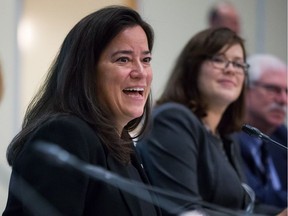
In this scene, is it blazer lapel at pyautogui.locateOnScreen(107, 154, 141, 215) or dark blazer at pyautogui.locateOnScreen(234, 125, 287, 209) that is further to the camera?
dark blazer at pyautogui.locateOnScreen(234, 125, 287, 209)

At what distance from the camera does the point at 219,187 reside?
7.86ft

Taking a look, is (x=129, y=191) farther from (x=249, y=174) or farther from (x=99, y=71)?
(x=249, y=174)

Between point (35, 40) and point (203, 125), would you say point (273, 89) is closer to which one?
point (203, 125)

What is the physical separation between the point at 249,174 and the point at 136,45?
1.28 metres

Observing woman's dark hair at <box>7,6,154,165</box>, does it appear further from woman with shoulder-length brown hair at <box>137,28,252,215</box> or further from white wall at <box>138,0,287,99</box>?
white wall at <box>138,0,287,99</box>

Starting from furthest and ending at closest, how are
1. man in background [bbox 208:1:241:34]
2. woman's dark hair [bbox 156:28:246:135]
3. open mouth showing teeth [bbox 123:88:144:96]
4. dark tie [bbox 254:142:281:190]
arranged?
man in background [bbox 208:1:241:34] → dark tie [bbox 254:142:281:190] → woman's dark hair [bbox 156:28:246:135] → open mouth showing teeth [bbox 123:88:144:96]

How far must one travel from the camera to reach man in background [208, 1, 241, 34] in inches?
158

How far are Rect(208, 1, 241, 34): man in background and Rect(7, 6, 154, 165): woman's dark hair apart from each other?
2220 mm

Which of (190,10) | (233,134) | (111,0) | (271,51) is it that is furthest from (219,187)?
(271,51)

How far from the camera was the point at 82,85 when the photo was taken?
1702mm

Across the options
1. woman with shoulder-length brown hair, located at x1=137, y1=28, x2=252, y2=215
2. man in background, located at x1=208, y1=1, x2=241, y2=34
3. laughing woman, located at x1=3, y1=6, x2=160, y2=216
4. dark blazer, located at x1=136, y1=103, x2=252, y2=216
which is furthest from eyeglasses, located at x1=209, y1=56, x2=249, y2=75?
man in background, located at x1=208, y1=1, x2=241, y2=34

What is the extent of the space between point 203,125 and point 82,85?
904 millimetres

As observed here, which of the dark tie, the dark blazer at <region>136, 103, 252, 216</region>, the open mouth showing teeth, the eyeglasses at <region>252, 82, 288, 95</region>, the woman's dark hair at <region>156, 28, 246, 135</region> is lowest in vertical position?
the dark tie

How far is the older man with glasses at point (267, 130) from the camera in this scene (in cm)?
296
